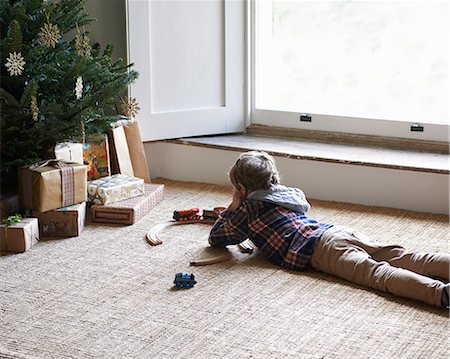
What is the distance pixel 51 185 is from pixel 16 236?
24cm

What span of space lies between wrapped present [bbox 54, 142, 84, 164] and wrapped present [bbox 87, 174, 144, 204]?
0.42ft

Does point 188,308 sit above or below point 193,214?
below

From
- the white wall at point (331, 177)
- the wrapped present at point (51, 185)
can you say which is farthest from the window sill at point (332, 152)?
the wrapped present at point (51, 185)

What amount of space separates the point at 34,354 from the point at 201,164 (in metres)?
1.95

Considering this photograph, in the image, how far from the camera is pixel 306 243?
2.90 meters

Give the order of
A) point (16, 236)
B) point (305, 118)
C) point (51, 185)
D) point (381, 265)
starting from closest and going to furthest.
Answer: point (381, 265) → point (16, 236) → point (51, 185) → point (305, 118)

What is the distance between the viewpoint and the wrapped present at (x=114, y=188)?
3500 mm

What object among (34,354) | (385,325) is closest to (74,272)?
(34,354)

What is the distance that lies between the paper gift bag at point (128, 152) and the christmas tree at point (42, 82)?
27cm

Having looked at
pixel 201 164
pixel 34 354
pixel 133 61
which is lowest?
pixel 34 354

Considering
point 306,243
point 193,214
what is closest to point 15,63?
point 193,214

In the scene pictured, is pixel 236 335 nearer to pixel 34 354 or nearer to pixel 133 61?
pixel 34 354

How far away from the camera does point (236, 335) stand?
2.42 m

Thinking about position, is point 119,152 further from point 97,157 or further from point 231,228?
point 231,228
